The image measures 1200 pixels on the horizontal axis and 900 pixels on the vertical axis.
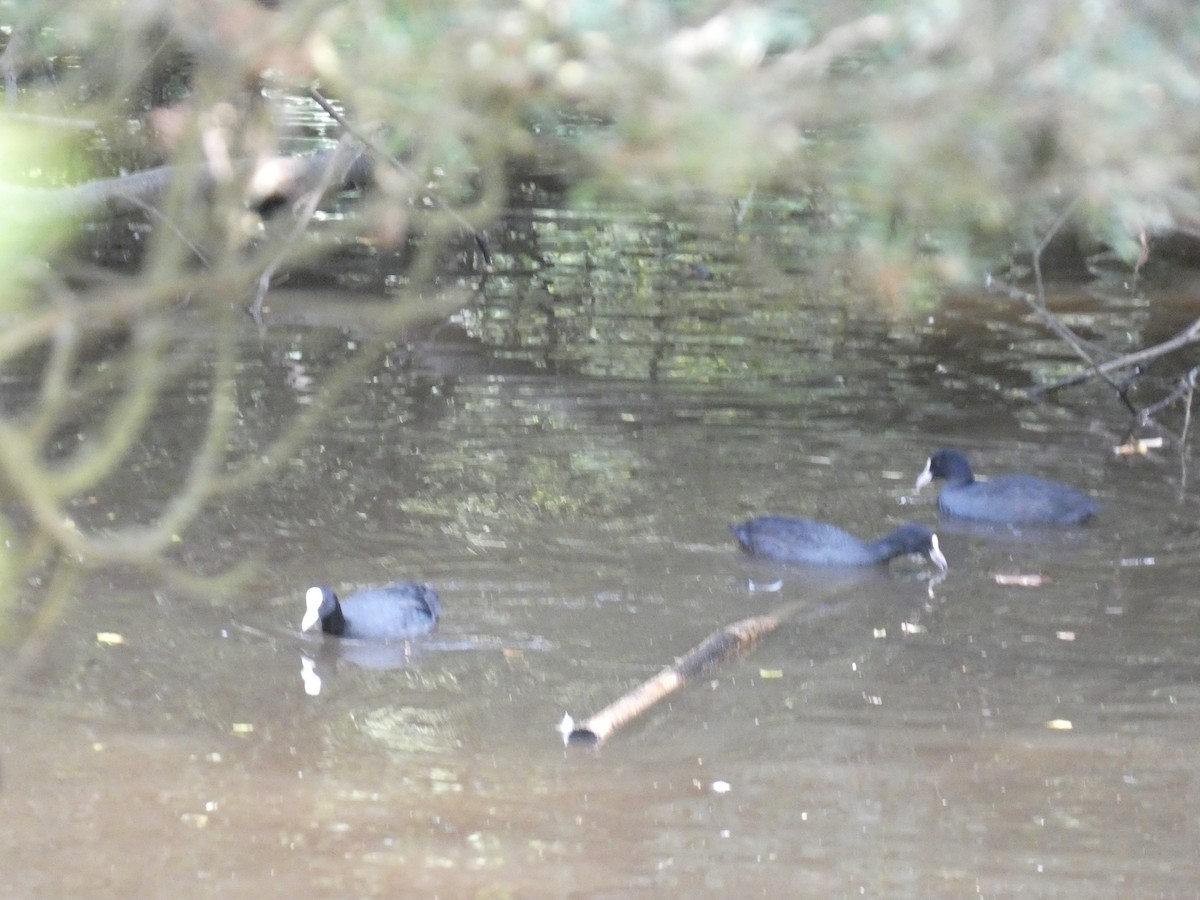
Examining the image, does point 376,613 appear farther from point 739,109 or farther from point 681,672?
point 739,109

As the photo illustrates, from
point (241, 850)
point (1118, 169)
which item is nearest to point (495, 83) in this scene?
point (1118, 169)

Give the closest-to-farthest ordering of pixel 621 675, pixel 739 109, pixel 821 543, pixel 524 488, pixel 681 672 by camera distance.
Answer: pixel 739 109, pixel 681 672, pixel 621 675, pixel 821 543, pixel 524 488

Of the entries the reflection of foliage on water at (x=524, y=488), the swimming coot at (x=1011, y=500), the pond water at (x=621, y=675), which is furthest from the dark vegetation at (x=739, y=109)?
the swimming coot at (x=1011, y=500)

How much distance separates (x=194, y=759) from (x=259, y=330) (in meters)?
8.75

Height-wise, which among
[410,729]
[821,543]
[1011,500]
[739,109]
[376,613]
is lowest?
[410,729]

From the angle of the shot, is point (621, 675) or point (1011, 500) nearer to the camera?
point (621, 675)

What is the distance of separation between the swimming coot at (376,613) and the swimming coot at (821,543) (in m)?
2.10

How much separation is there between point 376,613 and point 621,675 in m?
1.20

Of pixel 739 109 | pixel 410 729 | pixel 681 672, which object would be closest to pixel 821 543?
pixel 681 672

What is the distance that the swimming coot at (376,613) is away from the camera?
8625 millimetres

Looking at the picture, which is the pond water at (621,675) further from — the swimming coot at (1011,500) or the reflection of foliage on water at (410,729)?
the swimming coot at (1011,500)

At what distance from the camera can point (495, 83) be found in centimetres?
340

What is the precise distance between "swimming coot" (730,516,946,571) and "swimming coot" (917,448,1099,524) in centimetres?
98

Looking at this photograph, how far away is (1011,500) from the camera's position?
10859 mm
